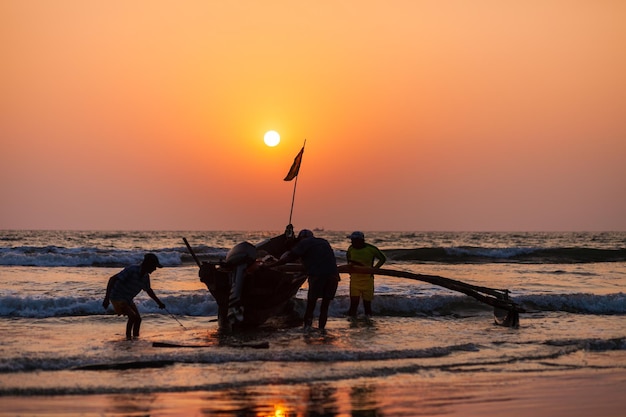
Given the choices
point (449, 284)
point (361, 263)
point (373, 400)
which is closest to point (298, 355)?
point (373, 400)

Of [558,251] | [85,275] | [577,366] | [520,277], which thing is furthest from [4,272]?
[558,251]

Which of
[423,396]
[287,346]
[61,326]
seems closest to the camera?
[423,396]

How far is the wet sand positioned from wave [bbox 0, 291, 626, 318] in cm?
815

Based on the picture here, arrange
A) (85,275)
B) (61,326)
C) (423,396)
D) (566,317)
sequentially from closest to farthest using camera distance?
(423,396)
(61,326)
(566,317)
(85,275)

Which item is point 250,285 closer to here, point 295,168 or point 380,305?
point 295,168

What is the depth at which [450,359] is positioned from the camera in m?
11.6

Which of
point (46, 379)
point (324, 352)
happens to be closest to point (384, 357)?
point (324, 352)

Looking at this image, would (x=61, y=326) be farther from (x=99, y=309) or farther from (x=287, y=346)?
(x=287, y=346)

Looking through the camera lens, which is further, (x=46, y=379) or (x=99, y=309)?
(x=99, y=309)

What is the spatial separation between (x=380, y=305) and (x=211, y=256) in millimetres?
31271

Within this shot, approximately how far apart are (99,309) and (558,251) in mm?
43041

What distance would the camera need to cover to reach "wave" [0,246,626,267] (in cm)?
3953

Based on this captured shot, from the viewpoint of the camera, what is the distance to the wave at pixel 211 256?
39531mm

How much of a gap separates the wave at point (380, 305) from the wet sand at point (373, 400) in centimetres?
815
